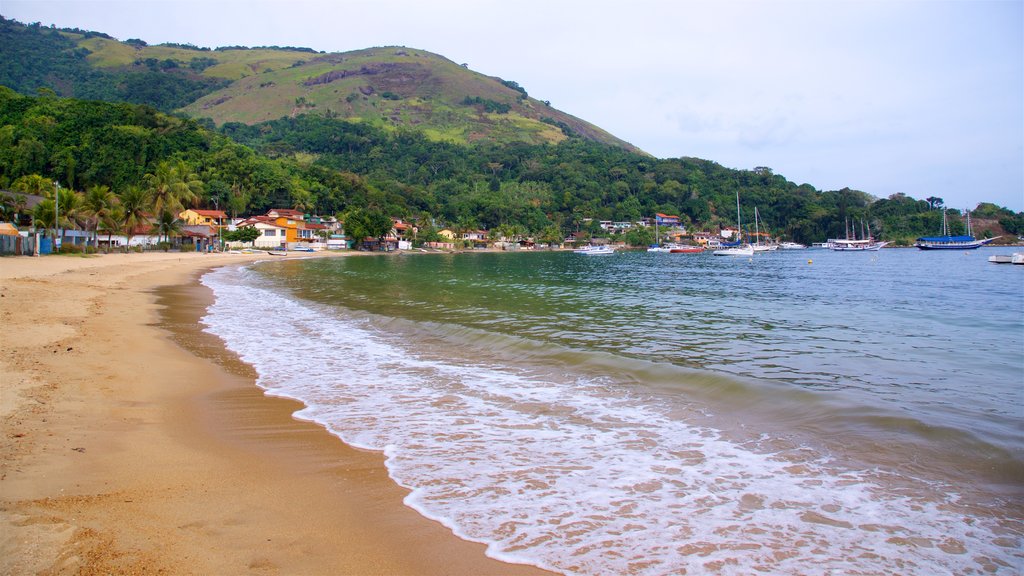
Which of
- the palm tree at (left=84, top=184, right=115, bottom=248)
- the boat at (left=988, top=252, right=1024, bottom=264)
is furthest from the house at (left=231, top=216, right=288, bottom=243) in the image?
the boat at (left=988, top=252, right=1024, bottom=264)

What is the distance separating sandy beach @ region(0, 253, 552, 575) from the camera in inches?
154

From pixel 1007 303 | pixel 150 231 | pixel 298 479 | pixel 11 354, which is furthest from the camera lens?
pixel 150 231

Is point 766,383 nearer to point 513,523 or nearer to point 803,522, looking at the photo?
point 803,522

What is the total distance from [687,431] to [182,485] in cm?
561

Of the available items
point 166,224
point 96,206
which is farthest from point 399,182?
point 96,206

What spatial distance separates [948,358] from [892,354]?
1.00m

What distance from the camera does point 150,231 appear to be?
70.3m

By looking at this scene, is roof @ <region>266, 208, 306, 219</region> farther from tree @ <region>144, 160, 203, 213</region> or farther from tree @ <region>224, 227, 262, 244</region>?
tree @ <region>224, 227, 262, 244</region>

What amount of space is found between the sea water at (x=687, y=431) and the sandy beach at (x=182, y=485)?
1.40ft

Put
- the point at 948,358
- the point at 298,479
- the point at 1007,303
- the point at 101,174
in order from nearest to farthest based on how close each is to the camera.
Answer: the point at 298,479, the point at 948,358, the point at 1007,303, the point at 101,174

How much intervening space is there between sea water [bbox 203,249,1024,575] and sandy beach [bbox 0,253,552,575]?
0.43 metres

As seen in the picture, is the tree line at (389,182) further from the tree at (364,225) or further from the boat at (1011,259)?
the boat at (1011,259)

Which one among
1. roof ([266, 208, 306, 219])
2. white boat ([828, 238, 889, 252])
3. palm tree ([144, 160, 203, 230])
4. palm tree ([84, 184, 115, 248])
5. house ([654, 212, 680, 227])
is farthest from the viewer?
house ([654, 212, 680, 227])

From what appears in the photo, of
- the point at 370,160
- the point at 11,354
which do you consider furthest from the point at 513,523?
the point at 370,160
